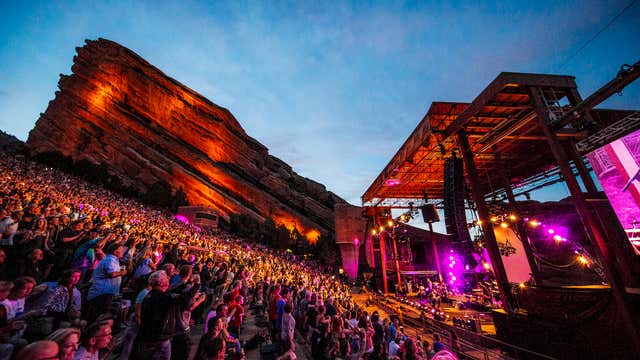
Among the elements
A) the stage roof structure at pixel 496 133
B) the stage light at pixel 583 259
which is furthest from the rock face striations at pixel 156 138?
the stage light at pixel 583 259

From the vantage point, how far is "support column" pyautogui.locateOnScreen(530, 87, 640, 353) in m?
5.38

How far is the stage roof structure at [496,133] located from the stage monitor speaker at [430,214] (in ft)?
6.85

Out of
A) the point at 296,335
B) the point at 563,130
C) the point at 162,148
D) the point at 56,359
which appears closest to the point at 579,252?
the point at 563,130

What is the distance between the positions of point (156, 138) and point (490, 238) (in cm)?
4322

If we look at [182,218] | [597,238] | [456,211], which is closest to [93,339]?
[597,238]

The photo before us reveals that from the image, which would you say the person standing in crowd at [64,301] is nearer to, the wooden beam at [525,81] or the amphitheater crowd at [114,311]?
the amphitheater crowd at [114,311]

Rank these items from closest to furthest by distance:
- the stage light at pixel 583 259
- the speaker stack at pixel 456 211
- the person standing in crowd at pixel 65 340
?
the person standing in crowd at pixel 65 340 < the speaker stack at pixel 456 211 < the stage light at pixel 583 259

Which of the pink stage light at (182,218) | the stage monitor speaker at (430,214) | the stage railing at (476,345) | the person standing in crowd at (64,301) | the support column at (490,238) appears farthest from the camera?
the pink stage light at (182,218)

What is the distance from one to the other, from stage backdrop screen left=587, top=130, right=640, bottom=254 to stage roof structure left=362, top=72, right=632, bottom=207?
69.1 inches

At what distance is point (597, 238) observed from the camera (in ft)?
20.3

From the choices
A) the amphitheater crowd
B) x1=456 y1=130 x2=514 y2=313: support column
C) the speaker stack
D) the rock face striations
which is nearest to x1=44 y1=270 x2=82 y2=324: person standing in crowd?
the amphitheater crowd

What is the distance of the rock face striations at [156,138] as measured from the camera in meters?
→ 34.3

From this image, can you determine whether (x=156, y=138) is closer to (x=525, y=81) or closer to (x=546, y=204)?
(x=525, y=81)

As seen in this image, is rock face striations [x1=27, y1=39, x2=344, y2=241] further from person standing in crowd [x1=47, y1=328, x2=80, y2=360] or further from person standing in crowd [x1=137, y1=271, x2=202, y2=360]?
person standing in crowd [x1=47, y1=328, x2=80, y2=360]
